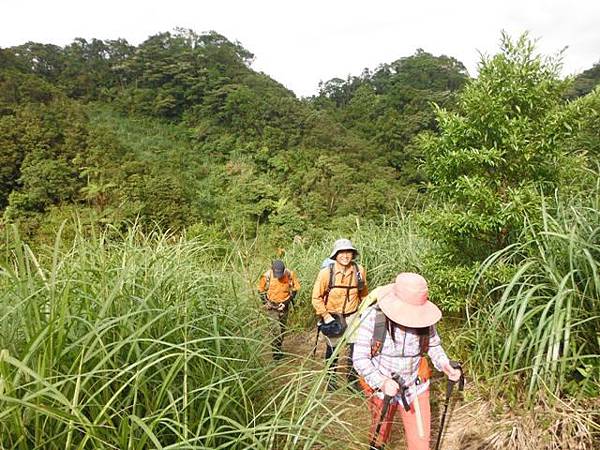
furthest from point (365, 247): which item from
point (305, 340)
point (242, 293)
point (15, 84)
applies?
point (15, 84)

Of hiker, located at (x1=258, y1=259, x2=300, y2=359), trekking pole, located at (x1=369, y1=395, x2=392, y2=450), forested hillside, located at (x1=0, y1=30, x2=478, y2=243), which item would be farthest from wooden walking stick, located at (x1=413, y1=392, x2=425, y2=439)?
forested hillside, located at (x1=0, y1=30, x2=478, y2=243)

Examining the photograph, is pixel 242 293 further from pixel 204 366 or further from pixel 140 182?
pixel 140 182

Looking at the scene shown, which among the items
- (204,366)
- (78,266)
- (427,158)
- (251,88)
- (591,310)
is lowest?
(204,366)

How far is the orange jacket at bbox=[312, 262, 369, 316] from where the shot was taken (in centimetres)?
316

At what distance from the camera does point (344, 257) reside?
316 centimetres

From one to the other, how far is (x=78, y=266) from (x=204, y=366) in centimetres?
75

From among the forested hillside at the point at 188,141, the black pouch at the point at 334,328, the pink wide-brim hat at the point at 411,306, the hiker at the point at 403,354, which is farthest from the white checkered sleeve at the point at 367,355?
the forested hillside at the point at 188,141

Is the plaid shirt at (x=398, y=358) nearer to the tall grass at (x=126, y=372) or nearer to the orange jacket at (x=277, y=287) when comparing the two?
the tall grass at (x=126, y=372)

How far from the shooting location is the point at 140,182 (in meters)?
20.3

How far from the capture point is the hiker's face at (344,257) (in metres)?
3.16

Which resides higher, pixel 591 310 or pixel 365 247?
pixel 591 310

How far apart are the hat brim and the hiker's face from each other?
3.82ft

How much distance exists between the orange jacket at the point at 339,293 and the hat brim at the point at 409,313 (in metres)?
1.18

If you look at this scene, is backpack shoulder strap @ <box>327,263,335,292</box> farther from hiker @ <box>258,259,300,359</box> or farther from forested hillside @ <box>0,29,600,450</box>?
hiker @ <box>258,259,300,359</box>
